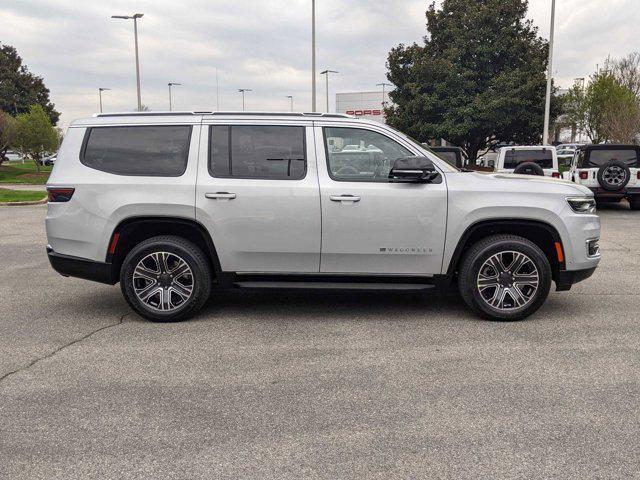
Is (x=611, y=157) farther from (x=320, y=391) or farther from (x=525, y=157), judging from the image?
(x=320, y=391)

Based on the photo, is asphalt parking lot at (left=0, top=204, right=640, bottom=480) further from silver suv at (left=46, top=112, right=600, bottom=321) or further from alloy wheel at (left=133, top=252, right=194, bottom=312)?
silver suv at (left=46, top=112, right=600, bottom=321)

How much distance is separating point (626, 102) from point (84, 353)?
33505 mm

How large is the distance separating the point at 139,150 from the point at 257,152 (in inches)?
43.6

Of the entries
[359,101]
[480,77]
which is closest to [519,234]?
[480,77]

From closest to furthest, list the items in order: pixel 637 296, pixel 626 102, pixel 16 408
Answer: pixel 16 408
pixel 637 296
pixel 626 102

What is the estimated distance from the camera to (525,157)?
14.7m

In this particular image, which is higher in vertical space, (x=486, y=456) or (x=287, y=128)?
(x=287, y=128)

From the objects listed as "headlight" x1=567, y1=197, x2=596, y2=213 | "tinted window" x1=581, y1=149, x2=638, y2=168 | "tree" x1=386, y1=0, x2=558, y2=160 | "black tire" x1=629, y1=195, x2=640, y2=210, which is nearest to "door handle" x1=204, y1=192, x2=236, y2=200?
"headlight" x1=567, y1=197, x2=596, y2=213

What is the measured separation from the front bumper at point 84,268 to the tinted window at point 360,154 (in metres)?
2.27

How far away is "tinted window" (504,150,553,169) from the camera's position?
14.6 m

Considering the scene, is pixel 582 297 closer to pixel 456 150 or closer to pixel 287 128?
pixel 287 128

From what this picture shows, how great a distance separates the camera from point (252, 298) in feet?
20.7

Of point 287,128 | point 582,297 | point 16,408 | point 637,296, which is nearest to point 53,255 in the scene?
point 16,408

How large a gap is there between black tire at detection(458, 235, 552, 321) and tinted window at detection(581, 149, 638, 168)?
10.00 m
